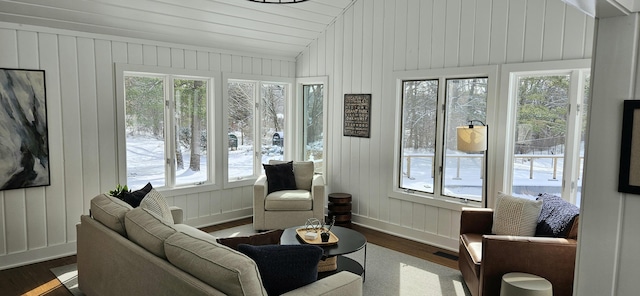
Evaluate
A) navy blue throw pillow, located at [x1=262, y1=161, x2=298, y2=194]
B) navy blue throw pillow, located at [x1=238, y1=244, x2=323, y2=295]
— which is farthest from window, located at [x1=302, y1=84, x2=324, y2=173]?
navy blue throw pillow, located at [x1=238, y1=244, x2=323, y2=295]

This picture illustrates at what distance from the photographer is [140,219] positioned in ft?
9.31

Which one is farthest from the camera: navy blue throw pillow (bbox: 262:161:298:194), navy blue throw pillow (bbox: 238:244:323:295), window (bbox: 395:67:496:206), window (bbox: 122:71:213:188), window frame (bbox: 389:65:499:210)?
navy blue throw pillow (bbox: 262:161:298:194)

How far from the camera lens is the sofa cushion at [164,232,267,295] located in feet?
6.57

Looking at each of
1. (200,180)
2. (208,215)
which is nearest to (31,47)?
(200,180)

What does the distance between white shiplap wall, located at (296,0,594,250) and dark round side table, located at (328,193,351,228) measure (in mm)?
265

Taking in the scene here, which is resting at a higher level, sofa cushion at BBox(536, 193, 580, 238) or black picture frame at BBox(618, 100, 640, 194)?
black picture frame at BBox(618, 100, 640, 194)

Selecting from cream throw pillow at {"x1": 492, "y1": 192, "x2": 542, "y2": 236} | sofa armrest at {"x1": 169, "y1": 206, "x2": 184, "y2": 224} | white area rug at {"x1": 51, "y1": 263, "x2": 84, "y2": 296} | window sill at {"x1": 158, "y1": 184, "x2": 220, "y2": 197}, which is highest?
cream throw pillow at {"x1": 492, "y1": 192, "x2": 542, "y2": 236}

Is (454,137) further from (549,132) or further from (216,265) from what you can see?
(216,265)

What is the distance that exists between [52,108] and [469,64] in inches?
171

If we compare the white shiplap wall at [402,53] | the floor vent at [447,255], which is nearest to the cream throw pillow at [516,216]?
the white shiplap wall at [402,53]

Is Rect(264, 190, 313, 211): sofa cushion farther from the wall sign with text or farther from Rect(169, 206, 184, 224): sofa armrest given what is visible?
Rect(169, 206, 184, 224): sofa armrest

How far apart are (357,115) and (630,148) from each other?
3.79 meters

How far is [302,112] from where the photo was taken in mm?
6641

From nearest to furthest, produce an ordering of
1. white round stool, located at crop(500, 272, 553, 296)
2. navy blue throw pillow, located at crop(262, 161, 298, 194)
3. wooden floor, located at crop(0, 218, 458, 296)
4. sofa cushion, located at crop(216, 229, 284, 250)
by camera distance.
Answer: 1. sofa cushion, located at crop(216, 229, 284, 250)
2. white round stool, located at crop(500, 272, 553, 296)
3. wooden floor, located at crop(0, 218, 458, 296)
4. navy blue throw pillow, located at crop(262, 161, 298, 194)
